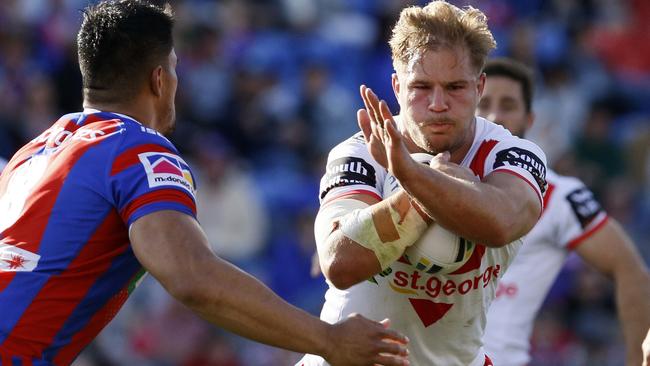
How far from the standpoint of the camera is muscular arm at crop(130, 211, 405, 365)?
4.13 m

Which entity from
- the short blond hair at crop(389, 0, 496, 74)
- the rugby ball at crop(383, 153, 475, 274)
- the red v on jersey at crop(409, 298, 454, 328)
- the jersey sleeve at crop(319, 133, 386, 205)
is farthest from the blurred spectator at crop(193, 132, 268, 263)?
the rugby ball at crop(383, 153, 475, 274)

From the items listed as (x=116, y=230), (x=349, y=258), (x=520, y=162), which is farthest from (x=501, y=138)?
(x=116, y=230)

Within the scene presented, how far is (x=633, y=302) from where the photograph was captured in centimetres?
700

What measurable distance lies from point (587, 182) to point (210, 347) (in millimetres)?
4943

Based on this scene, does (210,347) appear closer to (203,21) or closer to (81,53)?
(203,21)

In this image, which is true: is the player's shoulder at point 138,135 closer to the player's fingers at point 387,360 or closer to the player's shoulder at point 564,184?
the player's fingers at point 387,360

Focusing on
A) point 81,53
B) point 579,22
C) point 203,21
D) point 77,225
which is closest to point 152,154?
point 77,225

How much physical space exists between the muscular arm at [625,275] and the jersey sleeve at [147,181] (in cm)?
350

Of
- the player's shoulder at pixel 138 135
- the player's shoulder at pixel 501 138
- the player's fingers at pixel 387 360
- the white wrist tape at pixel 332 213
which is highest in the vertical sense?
the player's shoulder at pixel 501 138

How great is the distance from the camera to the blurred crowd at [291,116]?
37.9 ft

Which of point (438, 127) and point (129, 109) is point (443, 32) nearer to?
point (438, 127)

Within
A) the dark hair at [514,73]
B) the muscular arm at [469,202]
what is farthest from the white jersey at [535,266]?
the muscular arm at [469,202]

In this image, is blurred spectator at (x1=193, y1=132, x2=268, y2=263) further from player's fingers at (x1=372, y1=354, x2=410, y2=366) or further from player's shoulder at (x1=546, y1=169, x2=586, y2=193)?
player's fingers at (x1=372, y1=354, x2=410, y2=366)

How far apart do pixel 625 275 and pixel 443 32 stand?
2.71 m
